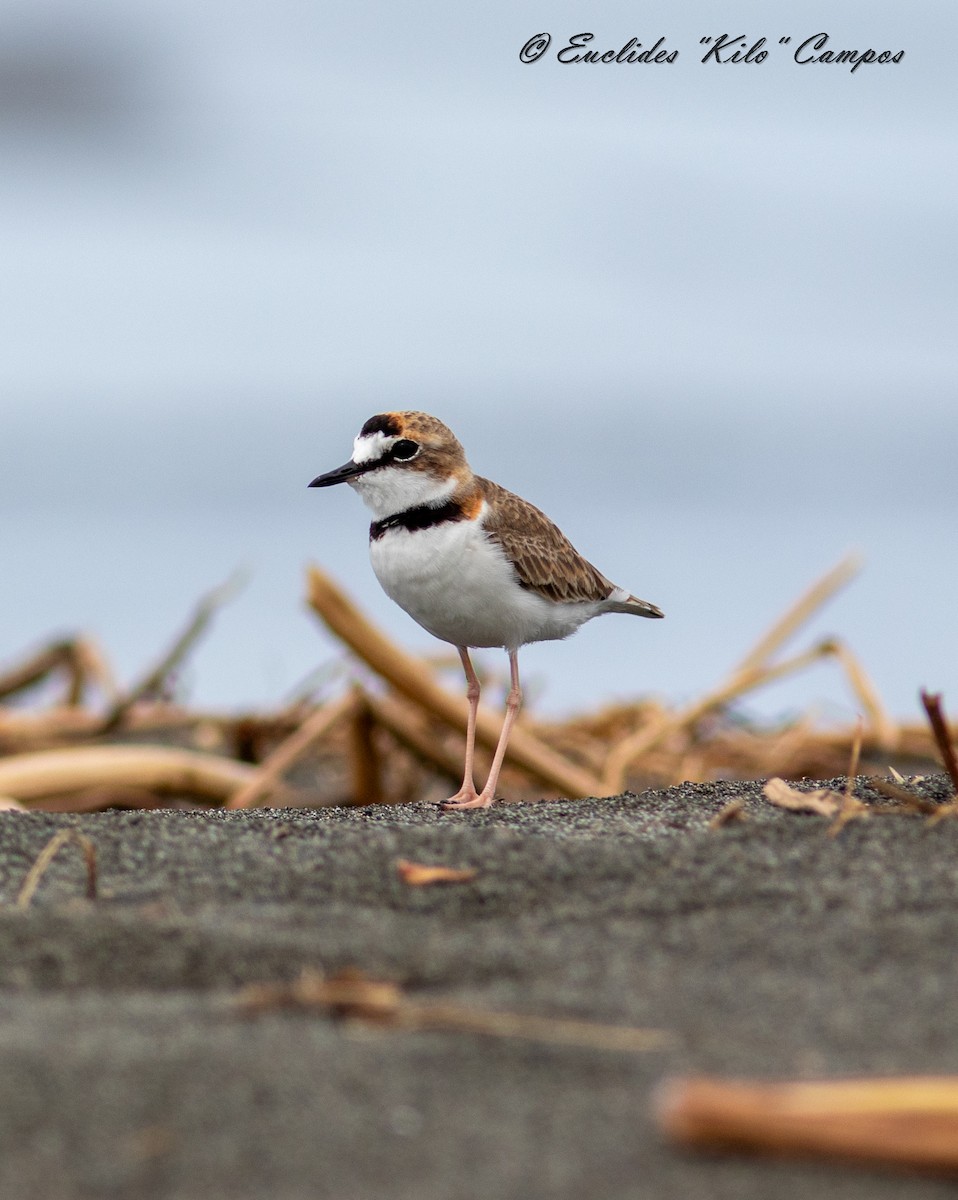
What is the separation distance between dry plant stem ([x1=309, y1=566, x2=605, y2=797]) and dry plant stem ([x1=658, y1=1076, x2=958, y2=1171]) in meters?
2.76

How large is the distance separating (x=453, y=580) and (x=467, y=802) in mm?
Result: 511

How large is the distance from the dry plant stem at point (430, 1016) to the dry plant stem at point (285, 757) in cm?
246

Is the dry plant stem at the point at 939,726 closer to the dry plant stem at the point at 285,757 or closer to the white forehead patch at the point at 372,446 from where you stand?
the white forehead patch at the point at 372,446

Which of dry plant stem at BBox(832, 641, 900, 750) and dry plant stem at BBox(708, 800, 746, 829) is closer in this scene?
dry plant stem at BBox(708, 800, 746, 829)

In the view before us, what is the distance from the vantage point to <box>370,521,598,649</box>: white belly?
11.5 feet

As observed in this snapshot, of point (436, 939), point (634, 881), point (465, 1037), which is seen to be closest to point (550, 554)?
point (634, 881)

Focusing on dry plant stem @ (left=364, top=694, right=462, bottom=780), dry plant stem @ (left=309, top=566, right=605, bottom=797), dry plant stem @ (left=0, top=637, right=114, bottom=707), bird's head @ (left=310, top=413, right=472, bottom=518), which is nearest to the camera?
bird's head @ (left=310, top=413, right=472, bottom=518)

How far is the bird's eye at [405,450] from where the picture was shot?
142 inches

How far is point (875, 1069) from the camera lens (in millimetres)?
1383

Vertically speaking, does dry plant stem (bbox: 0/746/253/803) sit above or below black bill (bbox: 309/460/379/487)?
below

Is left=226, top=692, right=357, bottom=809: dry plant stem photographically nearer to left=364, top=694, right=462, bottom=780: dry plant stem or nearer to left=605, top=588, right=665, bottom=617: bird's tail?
left=364, top=694, right=462, bottom=780: dry plant stem

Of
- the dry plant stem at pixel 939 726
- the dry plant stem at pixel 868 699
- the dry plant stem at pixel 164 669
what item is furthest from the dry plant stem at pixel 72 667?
the dry plant stem at pixel 939 726

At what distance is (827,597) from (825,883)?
3333 mm

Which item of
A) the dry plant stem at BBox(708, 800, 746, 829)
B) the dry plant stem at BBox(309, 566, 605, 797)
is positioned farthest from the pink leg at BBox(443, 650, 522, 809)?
the dry plant stem at BBox(708, 800, 746, 829)
